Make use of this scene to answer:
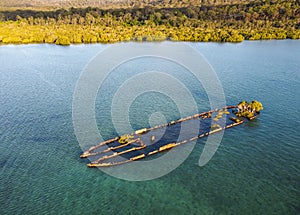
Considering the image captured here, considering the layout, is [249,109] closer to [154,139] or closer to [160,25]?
[154,139]

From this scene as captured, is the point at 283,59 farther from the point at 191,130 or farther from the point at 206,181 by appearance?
the point at 206,181

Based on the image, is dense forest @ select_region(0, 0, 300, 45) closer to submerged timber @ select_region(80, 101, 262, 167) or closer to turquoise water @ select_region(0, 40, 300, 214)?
turquoise water @ select_region(0, 40, 300, 214)

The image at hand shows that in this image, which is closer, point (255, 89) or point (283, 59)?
point (255, 89)

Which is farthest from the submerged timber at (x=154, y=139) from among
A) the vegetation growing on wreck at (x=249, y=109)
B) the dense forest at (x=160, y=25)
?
the dense forest at (x=160, y=25)

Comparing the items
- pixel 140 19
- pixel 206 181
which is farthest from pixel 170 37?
pixel 206 181

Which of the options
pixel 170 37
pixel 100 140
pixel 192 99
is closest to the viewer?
pixel 100 140
